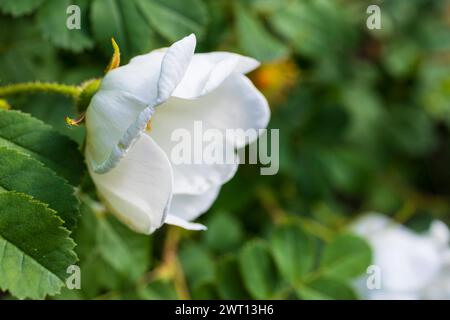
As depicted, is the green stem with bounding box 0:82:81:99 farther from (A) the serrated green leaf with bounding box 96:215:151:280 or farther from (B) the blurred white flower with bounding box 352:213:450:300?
(B) the blurred white flower with bounding box 352:213:450:300

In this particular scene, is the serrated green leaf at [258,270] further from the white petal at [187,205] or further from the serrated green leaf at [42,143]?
the serrated green leaf at [42,143]

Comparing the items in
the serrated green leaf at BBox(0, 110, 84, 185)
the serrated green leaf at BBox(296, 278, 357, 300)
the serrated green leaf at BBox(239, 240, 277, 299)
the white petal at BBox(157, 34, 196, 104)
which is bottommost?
the serrated green leaf at BBox(296, 278, 357, 300)

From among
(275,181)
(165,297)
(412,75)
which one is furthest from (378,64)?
(165,297)

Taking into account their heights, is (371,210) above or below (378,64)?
below

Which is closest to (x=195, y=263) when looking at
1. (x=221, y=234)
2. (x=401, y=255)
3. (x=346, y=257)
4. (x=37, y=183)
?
(x=221, y=234)

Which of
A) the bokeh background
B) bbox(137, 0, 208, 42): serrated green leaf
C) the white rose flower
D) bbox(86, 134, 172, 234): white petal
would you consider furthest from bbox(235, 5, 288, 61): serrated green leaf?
bbox(86, 134, 172, 234): white petal

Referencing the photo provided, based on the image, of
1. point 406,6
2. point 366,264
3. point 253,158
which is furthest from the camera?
point 406,6

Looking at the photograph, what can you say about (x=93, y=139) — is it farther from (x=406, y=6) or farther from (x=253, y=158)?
(x=406, y=6)
